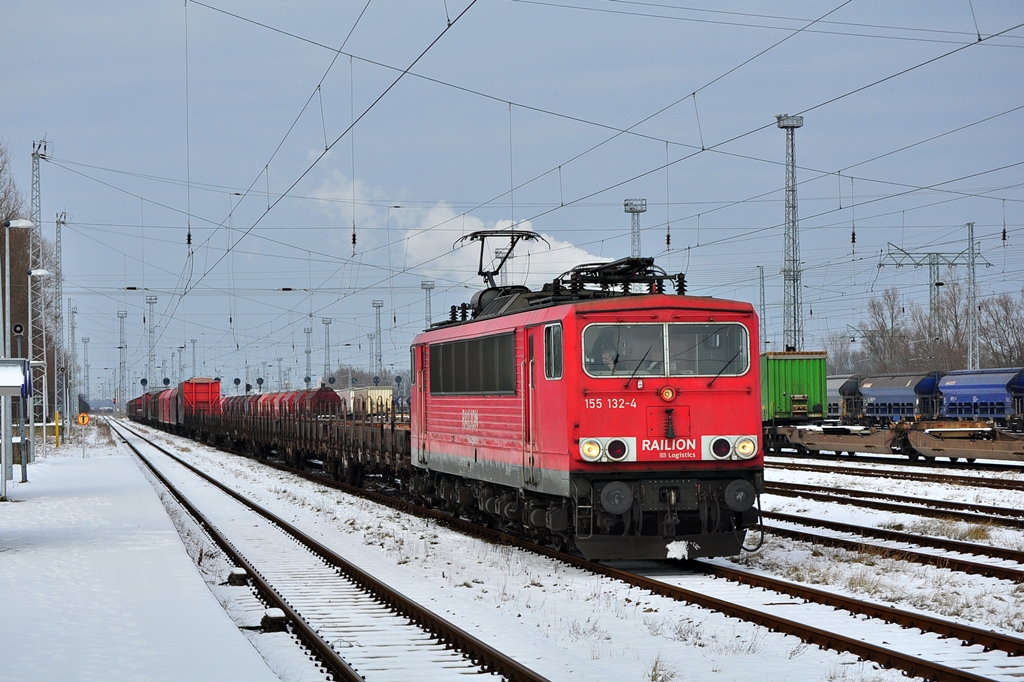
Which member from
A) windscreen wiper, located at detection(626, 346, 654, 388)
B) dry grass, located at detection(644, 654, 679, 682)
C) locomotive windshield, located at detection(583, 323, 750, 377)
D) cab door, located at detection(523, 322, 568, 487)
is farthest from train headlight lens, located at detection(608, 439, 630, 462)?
dry grass, located at detection(644, 654, 679, 682)

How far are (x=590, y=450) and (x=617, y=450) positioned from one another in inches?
13.5

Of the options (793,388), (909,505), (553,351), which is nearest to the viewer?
(553,351)

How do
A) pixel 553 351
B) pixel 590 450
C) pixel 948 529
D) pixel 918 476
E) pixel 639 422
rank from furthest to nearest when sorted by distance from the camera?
1. pixel 918 476
2. pixel 948 529
3. pixel 553 351
4. pixel 639 422
5. pixel 590 450

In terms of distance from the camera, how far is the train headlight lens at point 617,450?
543 inches

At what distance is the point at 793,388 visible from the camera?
42.8 metres

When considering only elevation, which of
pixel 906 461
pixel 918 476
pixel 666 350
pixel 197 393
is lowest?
pixel 906 461

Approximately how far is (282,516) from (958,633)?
51.3 ft

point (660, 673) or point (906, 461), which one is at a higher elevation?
point (660, 673)

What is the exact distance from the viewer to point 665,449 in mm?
13945

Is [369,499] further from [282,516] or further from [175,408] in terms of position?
[175,408]

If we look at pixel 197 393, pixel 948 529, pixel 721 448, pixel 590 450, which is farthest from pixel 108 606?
pixel 197 393

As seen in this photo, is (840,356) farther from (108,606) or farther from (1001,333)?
(108,606)

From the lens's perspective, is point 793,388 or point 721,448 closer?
point 721,448

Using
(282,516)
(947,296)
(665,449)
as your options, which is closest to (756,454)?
(665,449)
